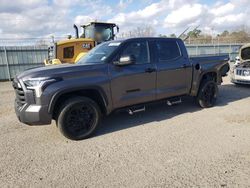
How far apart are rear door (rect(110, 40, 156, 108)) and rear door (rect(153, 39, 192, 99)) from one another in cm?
22

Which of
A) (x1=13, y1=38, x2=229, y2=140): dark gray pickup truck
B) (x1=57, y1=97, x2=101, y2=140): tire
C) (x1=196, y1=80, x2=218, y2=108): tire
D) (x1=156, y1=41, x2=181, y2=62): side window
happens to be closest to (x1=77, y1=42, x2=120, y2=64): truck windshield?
(x1=13, y1=38, x2=229, y2=140): dark gray pickup truck

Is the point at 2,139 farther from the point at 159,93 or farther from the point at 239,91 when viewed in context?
the point at 239,91

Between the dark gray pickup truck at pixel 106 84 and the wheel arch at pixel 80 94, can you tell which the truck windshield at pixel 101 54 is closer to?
the dark gray pickup truck at pixel 106 84

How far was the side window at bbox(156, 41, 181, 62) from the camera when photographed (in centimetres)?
552

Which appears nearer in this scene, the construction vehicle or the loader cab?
the construction vehicle

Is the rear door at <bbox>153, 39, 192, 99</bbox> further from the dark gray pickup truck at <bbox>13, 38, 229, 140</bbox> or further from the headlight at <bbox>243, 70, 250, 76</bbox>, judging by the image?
the headlight at <bbox>243, 70, 250, 76</bbox>

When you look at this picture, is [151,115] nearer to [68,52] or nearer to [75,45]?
[75,45]

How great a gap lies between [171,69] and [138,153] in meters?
2.50

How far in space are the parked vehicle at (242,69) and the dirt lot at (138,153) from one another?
131 inches

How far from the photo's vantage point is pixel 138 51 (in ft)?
17.2

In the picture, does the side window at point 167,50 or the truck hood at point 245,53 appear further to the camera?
the truck hood at point 245,53

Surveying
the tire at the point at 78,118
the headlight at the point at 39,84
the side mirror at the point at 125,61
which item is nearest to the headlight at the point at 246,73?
the side mirror at the point at 125,61

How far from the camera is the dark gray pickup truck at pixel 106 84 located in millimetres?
4172

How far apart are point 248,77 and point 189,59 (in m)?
3.90
